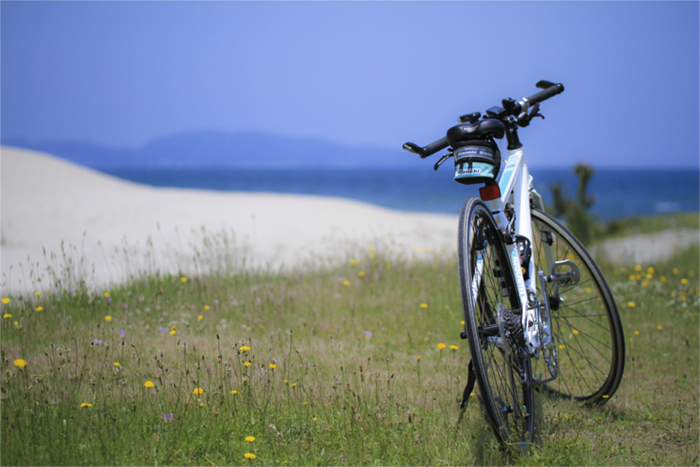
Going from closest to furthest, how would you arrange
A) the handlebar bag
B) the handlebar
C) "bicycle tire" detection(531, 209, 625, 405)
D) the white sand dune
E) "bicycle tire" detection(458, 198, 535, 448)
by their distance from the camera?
"bicycle tire" detection(458, 198, 535, 448)
the handlebar bag
the handlebar
"bicycle tire" detection(531, 209, 625, 405)
the white sand dune

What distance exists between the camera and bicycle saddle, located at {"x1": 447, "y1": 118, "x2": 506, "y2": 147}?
2314 millimetres

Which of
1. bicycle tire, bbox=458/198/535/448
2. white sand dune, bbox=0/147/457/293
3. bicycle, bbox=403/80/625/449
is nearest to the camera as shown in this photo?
bicycle tire, bbox=458/198/535/448

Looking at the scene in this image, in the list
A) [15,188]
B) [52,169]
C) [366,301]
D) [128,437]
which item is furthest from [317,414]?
[52,169]

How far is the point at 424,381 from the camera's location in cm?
325

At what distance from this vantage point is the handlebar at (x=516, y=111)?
266cm

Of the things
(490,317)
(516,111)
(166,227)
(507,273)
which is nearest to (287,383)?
(490,317)

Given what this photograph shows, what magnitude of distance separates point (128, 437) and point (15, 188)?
12.5 metres

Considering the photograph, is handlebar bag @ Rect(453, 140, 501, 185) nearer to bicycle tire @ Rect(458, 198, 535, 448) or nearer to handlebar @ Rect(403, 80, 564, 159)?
bicycle tire @ Rect(458, 198, 535, 448)

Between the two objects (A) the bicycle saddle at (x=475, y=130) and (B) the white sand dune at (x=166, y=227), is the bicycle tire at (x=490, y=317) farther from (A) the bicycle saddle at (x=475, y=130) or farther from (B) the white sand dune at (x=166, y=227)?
(B) the white sand dune at (x=166, y=227)

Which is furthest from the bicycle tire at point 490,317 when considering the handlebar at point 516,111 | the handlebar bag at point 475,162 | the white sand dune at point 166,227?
the white sand dune at point 166,227

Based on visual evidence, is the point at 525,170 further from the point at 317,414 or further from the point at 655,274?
the point at 655,274

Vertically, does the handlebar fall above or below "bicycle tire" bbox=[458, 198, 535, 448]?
above

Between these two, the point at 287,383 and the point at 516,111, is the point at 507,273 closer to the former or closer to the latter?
the point at 516,111

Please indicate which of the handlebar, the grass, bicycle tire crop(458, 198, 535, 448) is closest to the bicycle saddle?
the handlebar
